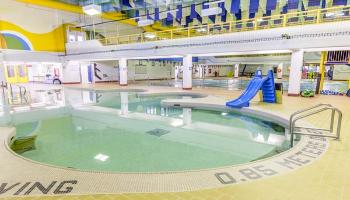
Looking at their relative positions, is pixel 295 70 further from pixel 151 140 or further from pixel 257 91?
pixel 151 140

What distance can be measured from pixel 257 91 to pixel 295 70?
404 cm

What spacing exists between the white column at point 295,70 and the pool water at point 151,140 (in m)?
5.38

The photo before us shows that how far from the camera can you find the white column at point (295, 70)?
36.2 feet

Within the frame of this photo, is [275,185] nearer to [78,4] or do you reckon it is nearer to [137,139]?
[137,139]

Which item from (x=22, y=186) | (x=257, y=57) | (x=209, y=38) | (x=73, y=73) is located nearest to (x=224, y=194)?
(x=22, y=186)

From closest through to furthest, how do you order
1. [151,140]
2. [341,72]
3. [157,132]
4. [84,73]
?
[151,140] < [157,132] < [341,72] < [84,73]

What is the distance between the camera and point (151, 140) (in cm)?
571

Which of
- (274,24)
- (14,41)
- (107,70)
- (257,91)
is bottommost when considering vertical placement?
(257,91)

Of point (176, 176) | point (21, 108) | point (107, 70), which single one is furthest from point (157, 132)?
point (107, 70)

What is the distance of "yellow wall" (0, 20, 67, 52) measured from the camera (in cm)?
1744

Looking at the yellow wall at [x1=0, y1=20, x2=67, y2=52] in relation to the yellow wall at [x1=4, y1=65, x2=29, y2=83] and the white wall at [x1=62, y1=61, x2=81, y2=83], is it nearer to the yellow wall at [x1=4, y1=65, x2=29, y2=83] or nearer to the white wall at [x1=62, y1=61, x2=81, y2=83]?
the white wall at [x1=62, y1=61, x2=81, y2=83]

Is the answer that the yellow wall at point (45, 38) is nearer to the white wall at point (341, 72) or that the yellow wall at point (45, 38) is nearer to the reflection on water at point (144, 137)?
the reflection on water at point (144, 137)

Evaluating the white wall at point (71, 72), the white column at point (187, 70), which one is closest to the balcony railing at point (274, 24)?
the white column at point (187, 70)

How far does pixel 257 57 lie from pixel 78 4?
21248 millimetres
